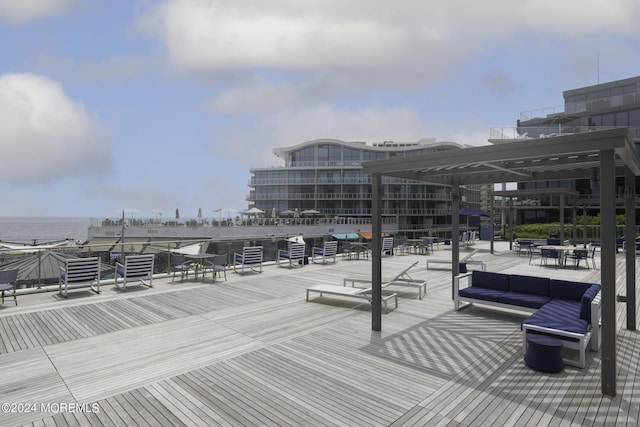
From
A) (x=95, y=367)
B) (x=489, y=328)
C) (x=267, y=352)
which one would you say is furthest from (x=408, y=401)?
(x=95, y=367)

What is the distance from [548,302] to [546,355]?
2141 millimetres

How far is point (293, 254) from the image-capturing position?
1270cm

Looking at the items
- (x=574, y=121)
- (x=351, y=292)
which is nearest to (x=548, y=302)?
(x=351, y=292)

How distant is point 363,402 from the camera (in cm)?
354

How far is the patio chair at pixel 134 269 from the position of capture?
8.85 meters

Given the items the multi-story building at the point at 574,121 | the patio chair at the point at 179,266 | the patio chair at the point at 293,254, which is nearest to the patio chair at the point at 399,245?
the patio chair at the point at 293,254

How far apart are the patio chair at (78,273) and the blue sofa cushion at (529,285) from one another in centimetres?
874

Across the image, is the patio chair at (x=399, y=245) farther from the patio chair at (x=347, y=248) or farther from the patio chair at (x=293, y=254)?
the patio chair at (x=293, y=254)

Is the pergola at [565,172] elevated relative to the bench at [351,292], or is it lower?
elevated

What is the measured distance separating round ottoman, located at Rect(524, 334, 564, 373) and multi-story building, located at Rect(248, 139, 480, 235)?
50.3 meters

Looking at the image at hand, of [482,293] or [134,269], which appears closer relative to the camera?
[482,293]

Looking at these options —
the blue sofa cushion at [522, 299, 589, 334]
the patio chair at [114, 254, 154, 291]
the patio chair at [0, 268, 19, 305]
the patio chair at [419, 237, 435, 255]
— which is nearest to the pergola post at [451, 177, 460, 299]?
the blue sofa cushion at [522, 299, 589, 334]

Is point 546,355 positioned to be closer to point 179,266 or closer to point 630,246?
point 630,246

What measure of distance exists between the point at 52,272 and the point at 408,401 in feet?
29.6
